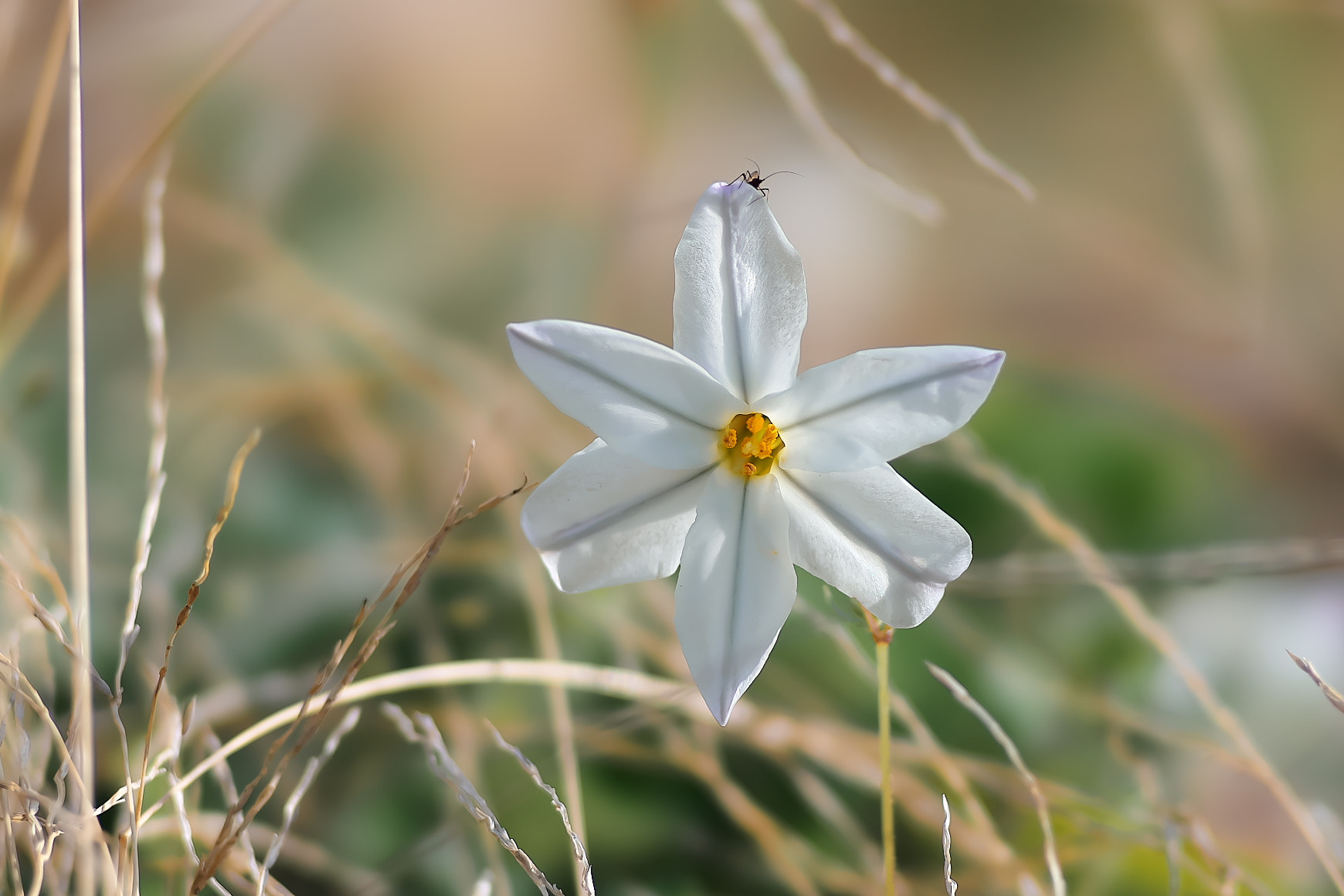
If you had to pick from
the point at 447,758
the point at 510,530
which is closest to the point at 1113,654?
the point at 510,530

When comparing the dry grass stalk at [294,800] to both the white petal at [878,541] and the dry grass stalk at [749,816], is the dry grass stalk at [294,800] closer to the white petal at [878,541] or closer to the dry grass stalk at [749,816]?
the white petal at [878,541]

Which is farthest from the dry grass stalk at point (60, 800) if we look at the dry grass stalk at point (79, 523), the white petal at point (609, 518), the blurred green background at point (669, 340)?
the blurred green background at point (669, 340)

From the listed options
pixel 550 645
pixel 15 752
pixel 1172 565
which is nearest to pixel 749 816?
pixel 550 645

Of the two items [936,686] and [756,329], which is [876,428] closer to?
[756,329]

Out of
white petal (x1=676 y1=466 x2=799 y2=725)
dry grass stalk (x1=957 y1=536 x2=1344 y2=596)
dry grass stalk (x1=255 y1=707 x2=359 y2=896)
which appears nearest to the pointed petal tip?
white petal (x1=676 y1=466 x2=799 y2=725)

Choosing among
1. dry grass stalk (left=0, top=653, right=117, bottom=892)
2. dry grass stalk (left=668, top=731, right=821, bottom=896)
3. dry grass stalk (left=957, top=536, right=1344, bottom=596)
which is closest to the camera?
dry grass stalk (left=0, top=653, right=117, bottom=892)

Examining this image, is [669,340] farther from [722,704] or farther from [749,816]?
[722,704]

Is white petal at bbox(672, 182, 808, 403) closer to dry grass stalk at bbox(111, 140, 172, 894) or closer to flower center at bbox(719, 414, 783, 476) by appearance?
flower center at bbox(719, 414, 783, 476)
